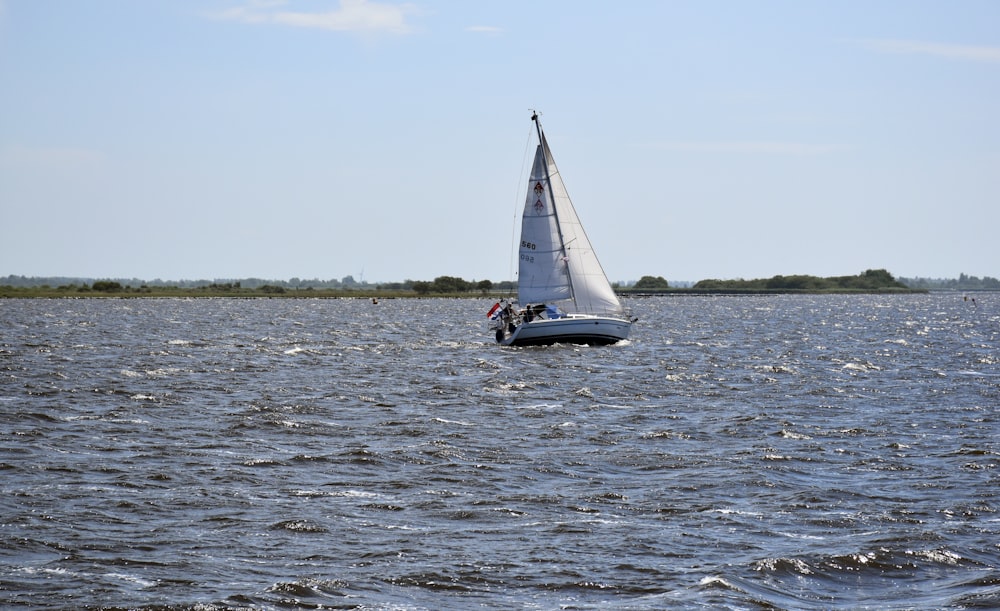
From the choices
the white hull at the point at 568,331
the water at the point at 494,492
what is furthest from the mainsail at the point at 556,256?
the water at the point at 494,492

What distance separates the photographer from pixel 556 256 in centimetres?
5906

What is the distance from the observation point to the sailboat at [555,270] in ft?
193

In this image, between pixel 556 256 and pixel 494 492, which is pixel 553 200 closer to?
pixel 556 256

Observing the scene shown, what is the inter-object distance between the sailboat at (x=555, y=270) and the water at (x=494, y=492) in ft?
56.8

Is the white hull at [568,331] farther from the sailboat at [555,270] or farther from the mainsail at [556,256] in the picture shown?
the mainsail at [556,256]

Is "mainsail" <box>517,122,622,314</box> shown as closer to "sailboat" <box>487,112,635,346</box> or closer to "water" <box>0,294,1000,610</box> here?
"sailboat" <box>487,112,635,346</box>

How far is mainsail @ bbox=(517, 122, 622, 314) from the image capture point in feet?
193

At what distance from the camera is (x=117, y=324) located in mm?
89250

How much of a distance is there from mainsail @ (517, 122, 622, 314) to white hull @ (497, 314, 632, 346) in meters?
1.46

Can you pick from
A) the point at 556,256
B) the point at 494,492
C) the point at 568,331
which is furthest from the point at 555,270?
the point at 494,492

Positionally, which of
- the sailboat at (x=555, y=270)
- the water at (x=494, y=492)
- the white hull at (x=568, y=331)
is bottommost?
the water at (x=494, y=492)

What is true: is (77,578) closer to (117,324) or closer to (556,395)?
(556,395)

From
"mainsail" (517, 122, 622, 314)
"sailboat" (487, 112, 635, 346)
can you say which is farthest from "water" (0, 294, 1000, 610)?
"mainsail" (517, 122, 622, 314)

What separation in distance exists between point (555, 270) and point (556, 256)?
722mm
